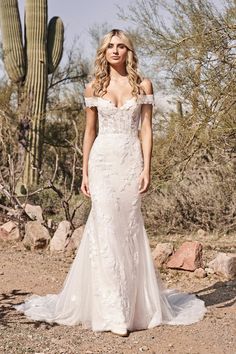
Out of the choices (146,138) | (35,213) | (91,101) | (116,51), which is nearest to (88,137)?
(91,101)

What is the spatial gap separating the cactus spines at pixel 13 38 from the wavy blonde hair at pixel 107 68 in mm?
11534

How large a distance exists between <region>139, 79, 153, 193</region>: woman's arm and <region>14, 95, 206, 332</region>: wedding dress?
4 cm

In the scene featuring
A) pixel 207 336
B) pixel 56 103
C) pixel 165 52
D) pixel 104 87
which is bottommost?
pixel 207 336

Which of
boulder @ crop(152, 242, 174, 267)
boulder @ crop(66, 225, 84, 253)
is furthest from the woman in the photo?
boulder @ crop(66, 225, 84, 253)

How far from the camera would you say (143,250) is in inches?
164

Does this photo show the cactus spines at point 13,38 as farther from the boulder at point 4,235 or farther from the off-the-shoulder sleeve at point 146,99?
the off-the-shoulder sleeve at point 146,99

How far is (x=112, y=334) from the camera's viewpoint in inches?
154

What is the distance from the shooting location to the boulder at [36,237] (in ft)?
24.3

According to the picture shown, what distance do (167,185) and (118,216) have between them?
229 inches

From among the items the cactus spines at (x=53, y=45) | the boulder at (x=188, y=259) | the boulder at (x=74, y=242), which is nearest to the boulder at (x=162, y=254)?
the boulder at (x=188, y=259)

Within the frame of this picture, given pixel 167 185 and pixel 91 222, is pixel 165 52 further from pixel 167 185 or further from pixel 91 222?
pixel 91 222

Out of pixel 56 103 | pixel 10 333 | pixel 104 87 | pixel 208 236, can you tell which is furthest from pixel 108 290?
pixel 56 103

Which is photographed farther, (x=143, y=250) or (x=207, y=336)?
(x=143, y=250)

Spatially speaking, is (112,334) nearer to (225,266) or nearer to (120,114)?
(120,114)
